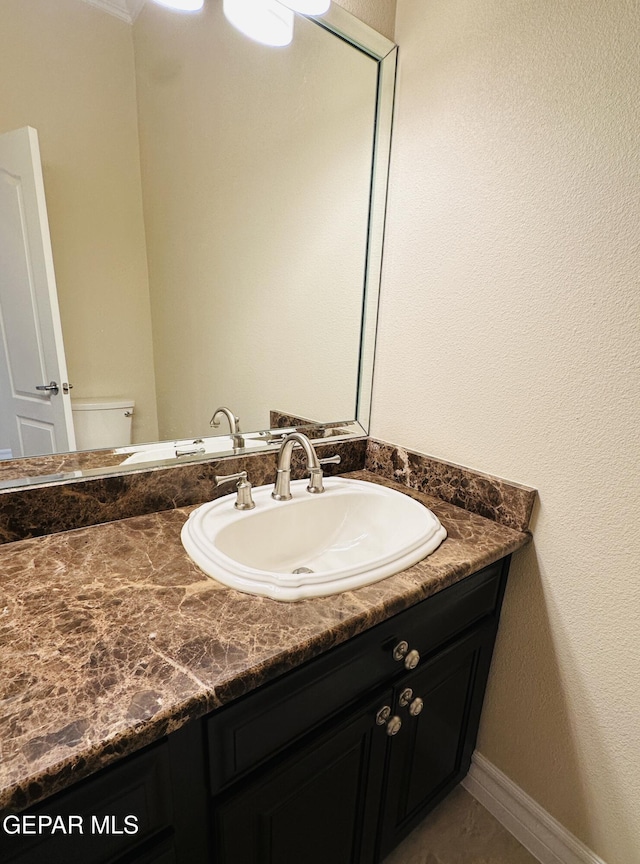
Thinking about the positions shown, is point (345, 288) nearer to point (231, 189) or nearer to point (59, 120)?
point (231, 189)

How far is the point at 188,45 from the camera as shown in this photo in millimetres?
1048

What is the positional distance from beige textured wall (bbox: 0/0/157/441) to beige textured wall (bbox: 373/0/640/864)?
2.34 feet

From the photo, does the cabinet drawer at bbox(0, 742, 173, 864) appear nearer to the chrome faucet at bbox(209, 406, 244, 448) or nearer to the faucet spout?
the faucet spout

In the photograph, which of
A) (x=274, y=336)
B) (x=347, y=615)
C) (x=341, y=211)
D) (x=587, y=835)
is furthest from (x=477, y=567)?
(x=341, y=211)

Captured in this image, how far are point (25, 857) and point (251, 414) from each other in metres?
0.98

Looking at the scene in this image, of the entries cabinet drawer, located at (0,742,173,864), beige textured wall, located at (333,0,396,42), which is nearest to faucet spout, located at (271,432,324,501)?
cabinet drawer, located at (0,742,173,864)

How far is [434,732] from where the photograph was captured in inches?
39.9

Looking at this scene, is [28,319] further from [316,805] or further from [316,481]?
[316,805]

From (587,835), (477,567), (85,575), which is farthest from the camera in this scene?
(587,835)

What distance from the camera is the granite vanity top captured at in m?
0.46

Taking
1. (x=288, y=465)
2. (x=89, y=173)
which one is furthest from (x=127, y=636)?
(x=89, y=173)

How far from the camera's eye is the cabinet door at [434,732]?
0.92 meters

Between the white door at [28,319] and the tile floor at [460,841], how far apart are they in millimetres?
1358

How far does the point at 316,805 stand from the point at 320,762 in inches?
4.0
